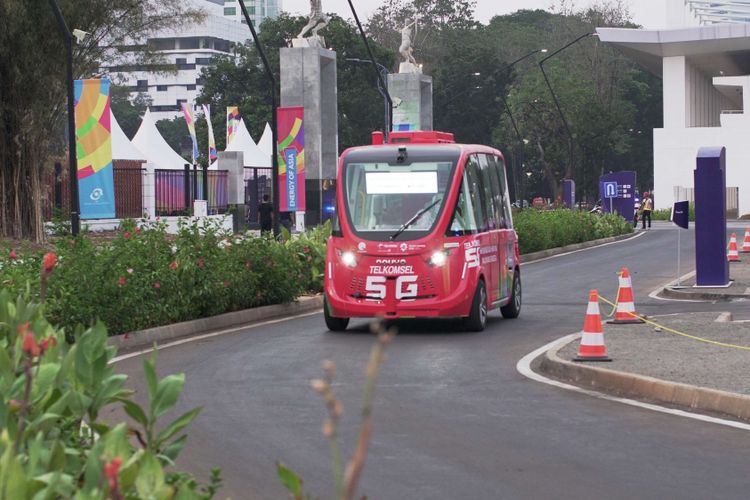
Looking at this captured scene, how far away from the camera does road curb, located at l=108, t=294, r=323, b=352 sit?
1814 centimetres

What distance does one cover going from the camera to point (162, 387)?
474cm

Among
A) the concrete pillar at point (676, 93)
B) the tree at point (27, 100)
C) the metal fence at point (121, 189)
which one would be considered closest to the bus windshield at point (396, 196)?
the tree at point (27, 100)

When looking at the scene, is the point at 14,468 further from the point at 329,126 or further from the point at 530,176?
the point at 530,176

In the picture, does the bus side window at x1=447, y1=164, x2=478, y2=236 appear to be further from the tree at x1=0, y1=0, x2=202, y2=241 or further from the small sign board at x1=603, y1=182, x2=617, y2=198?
the small sign board at x1=603, y1=182, x2=617, y2=198

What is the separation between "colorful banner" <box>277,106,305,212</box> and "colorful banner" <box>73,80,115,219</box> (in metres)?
5.49

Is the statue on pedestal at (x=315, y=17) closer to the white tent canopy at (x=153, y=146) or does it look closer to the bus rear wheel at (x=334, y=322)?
the white tent canopy at (x=153, y=146)

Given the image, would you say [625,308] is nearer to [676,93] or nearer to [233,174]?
[233,174]

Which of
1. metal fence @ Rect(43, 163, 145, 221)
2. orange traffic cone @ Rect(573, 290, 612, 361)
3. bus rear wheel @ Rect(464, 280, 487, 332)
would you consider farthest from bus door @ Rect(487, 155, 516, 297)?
metal fence @ Rect(43, 163, 145, 221)

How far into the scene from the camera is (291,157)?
38031 millimetres

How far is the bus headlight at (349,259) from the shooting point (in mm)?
19281

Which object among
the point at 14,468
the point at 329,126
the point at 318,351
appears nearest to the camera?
the point at 14,468

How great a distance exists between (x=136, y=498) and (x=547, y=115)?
104408 mm

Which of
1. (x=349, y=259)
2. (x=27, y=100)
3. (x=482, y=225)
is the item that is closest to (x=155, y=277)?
(x=349, y=259)

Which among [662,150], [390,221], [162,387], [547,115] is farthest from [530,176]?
[162,387]
